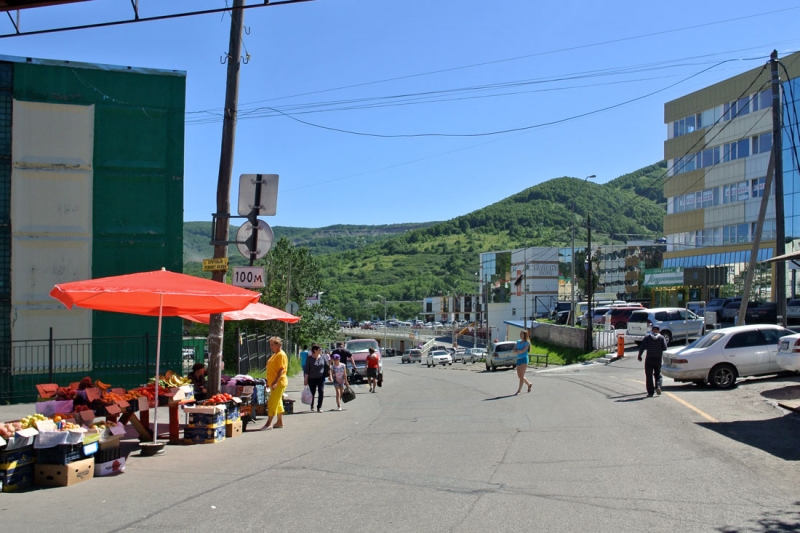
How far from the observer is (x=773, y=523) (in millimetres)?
6672

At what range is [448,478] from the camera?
28.5ft

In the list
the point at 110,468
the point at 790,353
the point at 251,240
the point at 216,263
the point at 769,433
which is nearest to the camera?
the point at 110,468

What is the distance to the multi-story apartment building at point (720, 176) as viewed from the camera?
2265 inches

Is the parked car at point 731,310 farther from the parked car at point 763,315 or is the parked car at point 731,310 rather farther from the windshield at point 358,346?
the windshield at point 358,346

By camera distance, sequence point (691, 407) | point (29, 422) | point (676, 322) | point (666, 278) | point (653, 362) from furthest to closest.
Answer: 1. point (666, 278)
2. point (676, 322)
3. point (653, 362)
4. point (691, 407)
5. point (29, 422)

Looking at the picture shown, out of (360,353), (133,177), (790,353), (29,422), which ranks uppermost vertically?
(133,177)

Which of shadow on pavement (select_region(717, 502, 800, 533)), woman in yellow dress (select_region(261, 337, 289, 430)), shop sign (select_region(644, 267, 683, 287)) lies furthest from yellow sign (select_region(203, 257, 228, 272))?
shop sign (select_region(644, 267, 683, 287))

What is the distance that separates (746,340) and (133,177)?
16.5 m

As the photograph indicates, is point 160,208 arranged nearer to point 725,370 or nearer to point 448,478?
point 448,478

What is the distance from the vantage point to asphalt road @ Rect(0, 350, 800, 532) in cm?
685

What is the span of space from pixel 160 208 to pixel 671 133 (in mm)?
59454

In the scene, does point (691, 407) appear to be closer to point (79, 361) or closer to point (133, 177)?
point (79, 361)

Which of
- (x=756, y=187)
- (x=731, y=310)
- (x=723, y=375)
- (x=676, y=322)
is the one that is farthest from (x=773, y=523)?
(x=756, y=187)

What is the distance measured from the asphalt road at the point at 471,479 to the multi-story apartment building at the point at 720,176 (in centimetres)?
4536
